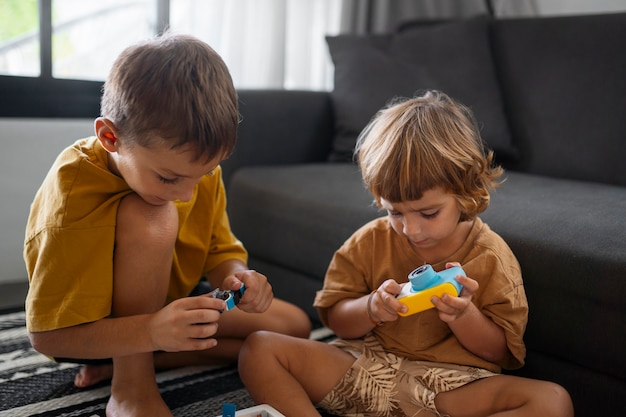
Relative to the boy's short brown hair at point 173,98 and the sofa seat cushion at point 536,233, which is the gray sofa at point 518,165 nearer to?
the sofa seat cushion at point 536,233

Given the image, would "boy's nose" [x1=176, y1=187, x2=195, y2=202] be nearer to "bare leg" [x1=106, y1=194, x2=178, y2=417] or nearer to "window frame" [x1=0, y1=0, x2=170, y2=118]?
"bare leg" [x1=106, y1=194, x2=178, y2=417]

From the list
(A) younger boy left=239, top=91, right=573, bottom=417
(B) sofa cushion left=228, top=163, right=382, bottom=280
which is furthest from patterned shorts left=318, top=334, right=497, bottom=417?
(B) sofa cushion left=228, top=163, right=382, bottom=280

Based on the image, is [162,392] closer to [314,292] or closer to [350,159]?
[314,292]

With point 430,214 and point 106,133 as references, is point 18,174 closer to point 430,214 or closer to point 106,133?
point 106,133

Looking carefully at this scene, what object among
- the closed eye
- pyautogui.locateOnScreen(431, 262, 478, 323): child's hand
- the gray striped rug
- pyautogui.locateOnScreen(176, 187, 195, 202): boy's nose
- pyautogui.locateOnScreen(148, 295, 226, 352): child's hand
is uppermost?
pyautogui.locateOnScreen(176, 187, 195, 202): boy's nose

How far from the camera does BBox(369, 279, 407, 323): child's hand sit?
1011mm

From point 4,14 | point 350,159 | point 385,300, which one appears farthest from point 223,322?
point 4,14

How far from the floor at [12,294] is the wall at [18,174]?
0.03 meters

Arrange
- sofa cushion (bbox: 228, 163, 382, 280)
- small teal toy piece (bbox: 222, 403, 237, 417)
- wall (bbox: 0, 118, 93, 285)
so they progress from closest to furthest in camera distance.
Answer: small teal toy piece (bbox: 222, 403, 237, 417) < sofa cushion (bbox: 228, 163, 382, 280) < wall (bbox: 0, 118, 93, 285)

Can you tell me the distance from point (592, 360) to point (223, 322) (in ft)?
2.19

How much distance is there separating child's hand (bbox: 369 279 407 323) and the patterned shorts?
0.12 m

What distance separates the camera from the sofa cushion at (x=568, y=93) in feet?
5.69

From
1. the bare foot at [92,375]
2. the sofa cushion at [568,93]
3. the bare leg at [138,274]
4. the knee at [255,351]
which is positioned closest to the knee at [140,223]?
the bare leg at [138,274]

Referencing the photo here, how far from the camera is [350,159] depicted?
80.7 inches
